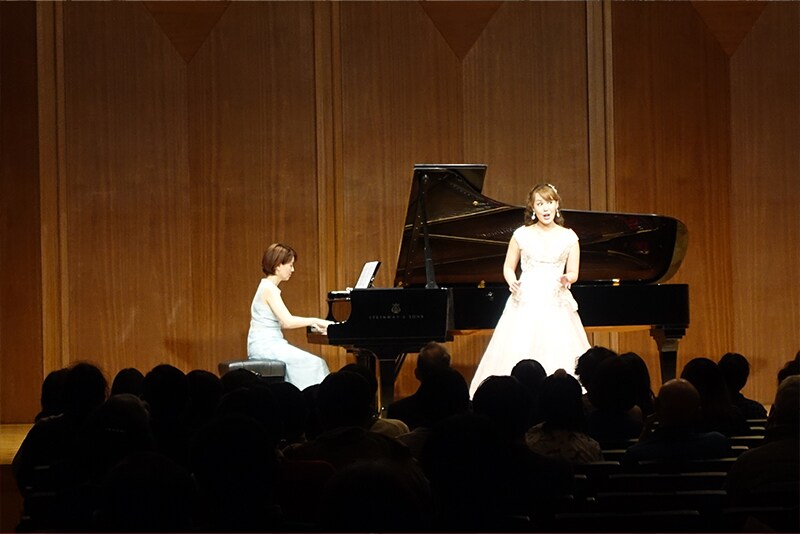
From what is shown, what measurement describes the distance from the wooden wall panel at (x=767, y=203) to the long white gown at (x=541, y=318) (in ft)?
8.86

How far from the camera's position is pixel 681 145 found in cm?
884

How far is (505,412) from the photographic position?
3039 mm

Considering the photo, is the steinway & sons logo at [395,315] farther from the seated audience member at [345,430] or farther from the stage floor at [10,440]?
the seated audience member at [345,430]

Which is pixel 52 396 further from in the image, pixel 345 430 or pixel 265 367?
pixel 265 367

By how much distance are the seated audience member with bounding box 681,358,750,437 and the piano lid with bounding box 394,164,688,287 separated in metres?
2.86

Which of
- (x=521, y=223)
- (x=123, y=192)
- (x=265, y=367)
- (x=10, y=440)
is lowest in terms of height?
(x=10, y=440)

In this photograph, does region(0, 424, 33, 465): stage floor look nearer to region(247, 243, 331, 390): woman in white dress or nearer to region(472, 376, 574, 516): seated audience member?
region(247, 243, 331, 390): woman in white dress

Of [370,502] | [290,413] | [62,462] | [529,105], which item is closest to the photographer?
[370,502]

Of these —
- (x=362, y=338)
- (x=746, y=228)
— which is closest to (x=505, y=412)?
(x=362, y=338)

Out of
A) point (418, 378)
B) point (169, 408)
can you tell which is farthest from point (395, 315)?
point (169, 408)

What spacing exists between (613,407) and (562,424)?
1.83ft

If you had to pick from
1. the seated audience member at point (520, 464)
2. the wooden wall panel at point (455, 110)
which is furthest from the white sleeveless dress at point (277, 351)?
the seated audience member at point (520, 464)

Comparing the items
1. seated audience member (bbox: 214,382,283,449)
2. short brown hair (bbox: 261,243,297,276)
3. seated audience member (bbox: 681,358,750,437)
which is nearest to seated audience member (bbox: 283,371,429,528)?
seated audience member (bbox: 214,382,283,449)

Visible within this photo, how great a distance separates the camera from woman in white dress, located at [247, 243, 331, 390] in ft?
23.1
